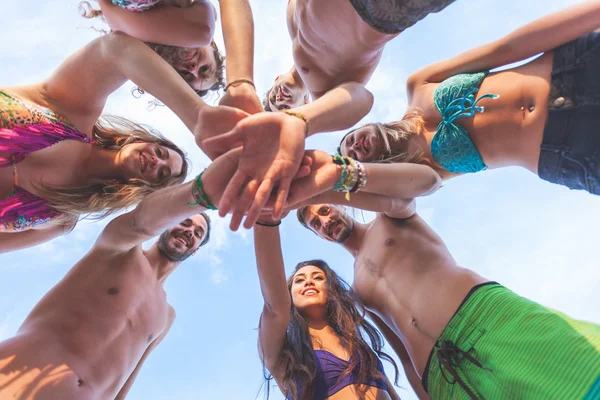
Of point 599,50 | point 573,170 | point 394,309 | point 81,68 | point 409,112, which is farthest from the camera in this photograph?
point 409,112

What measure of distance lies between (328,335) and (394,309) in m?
0.86

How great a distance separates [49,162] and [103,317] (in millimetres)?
1448

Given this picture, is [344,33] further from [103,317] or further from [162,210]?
[103,317]

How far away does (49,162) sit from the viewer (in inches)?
129

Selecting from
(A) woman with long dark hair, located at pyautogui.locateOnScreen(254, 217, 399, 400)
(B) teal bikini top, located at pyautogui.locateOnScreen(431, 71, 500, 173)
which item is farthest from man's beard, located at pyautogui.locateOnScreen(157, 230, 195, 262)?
(B) teal bikini top, located at pyautogui.locateOnScreen(431, 71, 500, 173)

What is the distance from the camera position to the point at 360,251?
454 centimetres

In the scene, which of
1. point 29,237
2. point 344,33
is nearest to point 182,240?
point 29,237

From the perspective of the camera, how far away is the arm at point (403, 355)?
12.2 feet

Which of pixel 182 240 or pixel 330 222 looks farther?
pixel 182 240

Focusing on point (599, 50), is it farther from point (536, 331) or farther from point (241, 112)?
point (241, 112)

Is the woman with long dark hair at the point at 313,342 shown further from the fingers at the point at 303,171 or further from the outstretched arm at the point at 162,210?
the fingers at the point at 303,171

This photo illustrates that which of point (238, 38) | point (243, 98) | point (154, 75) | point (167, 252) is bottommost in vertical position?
point (167, 252)

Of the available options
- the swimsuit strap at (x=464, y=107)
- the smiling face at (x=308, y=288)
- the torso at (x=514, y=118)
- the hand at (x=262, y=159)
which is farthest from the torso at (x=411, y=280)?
the hand at (x=262, y=159)

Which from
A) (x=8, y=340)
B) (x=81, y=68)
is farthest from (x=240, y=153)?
→ (x=8, y=340)
